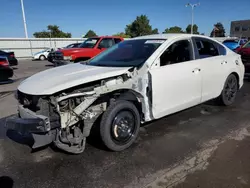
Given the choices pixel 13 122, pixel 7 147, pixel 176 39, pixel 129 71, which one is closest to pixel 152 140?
pixel 129 71

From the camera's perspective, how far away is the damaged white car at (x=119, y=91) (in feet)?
9.09

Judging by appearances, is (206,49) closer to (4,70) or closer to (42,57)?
(4,70)

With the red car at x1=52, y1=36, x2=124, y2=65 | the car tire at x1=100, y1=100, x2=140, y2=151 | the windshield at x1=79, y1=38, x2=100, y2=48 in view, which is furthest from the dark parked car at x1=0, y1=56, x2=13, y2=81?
the car tire at x1=100, y1=100, x2=140, y2=151

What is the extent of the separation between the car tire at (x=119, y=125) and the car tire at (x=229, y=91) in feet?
8.42

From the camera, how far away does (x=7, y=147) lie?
3.57m

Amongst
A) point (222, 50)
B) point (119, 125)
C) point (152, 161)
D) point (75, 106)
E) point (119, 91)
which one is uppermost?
point (222, 50)

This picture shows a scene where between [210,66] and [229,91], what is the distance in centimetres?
118

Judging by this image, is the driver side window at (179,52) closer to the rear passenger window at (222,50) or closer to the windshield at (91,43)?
the rear passenger window at (222,50)

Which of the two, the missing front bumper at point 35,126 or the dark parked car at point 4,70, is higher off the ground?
the dark parked car at point 4,70

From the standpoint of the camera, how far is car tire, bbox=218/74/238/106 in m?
4.93

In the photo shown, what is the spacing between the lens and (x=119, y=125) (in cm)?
320

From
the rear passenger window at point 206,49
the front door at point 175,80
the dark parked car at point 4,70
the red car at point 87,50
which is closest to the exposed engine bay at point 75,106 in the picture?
the front door at point 175,80

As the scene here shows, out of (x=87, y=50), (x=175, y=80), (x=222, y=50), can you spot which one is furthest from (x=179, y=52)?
(x=87, y=50)

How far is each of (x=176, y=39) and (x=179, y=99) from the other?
3.54 ft
